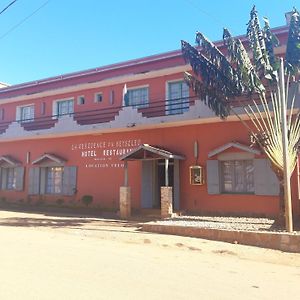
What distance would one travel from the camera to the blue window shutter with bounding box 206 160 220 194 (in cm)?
1554

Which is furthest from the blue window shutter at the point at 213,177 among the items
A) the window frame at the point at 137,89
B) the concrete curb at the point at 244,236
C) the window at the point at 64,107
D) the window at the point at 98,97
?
the window at the point at 64,107

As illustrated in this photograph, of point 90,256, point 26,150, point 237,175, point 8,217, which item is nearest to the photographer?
point 90,256

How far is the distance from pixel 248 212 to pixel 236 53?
250 inches

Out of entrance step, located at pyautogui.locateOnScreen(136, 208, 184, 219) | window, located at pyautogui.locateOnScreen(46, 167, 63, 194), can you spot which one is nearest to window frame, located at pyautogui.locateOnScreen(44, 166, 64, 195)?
window, located at pyautogui.locateOnScreen(46, 167, 63, 194)

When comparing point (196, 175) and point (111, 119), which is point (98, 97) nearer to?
point (111, 119)

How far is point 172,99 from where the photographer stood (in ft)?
56.7

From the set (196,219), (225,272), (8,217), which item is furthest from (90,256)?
(8,217)

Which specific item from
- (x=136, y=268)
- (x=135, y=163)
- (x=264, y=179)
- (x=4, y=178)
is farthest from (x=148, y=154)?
(x=4, y=178)

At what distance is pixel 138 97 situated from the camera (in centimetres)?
1884

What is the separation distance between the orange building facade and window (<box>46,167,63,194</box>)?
57mm

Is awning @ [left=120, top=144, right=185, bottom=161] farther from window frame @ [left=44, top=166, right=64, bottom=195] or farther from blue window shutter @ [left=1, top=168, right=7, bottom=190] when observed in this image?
blue window shutter @ [left=1, top=168, right=7, bottom=190]

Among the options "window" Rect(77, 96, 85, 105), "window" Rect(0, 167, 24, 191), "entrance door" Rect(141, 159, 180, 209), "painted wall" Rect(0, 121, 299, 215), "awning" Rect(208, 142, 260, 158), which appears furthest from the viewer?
"window" Rect(0, 167, 24, 191)

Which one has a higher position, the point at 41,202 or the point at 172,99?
the point at 172,99

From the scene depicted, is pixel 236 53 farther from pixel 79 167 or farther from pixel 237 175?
pixel 79 167
